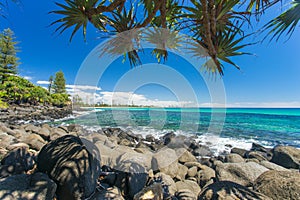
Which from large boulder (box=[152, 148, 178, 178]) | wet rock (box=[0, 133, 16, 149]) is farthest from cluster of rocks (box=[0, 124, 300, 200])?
wet rock (box=[0, 133, 16, 149])

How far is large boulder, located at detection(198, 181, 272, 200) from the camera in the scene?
1818 millimetres

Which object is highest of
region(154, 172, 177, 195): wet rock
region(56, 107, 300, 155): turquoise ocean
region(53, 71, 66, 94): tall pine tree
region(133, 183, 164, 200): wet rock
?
region(53, 71, 66, 94): tall pine tree

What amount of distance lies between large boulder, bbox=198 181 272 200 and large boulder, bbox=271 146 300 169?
4.79 meters

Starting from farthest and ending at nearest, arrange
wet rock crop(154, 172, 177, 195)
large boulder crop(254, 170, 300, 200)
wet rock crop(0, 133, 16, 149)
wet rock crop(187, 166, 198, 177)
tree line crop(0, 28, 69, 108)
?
tree line crop(0, 28, 69, 108) → wet rock crop(0, 133, 16, 149) → wet rock crop(187, 166, 198, 177) → wet rock crop(154, 172, 177, 195) → large boulder crop(254, 170, 300, 200)

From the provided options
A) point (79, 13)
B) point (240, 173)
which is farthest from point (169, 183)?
point (79, 13)

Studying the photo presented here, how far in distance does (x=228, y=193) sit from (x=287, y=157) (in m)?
5.24

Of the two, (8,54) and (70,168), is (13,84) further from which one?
(70,168)

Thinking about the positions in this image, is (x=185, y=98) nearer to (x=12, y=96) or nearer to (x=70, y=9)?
(x=70, y=9)

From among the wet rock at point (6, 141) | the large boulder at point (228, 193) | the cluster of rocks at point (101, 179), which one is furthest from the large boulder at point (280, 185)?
the wet rock at point (6, 141)

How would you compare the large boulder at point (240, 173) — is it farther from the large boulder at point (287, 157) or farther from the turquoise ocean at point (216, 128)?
the large boulder at point (287, 157)

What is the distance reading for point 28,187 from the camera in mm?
1688

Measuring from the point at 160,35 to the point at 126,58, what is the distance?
1.07 m

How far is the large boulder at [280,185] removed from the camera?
2018 mm

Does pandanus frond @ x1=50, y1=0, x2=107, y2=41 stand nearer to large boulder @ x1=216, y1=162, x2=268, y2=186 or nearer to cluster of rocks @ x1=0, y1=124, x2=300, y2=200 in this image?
cluster of rocks @ x1=0, y1=124, x2=300, y2=200
